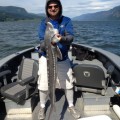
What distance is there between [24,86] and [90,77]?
1.41 meters

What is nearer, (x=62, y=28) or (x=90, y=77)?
(x=62, y=28)

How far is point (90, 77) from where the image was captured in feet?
15.7

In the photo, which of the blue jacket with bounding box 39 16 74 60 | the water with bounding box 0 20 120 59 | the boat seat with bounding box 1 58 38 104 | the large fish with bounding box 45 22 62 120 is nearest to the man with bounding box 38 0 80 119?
the blue jacket with bounding box 39 16 74 60

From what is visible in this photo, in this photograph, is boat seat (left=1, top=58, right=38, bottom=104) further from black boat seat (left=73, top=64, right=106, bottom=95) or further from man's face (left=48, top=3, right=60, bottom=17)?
man's face (left=48, top=3, right=60, bottom=17)

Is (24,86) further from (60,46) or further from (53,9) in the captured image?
(53,9)

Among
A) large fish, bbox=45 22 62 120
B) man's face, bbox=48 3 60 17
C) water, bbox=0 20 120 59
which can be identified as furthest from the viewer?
water, bbox=0 20 120 59

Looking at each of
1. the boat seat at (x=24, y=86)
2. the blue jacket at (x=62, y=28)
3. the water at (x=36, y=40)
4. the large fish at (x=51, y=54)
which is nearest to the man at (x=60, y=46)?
the blue jacket at (x=62, y=28)

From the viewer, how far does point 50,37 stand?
3424mm

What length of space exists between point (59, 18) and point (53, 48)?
0.74 meters

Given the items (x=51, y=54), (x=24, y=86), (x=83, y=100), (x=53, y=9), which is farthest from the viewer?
(x=24, y=86)

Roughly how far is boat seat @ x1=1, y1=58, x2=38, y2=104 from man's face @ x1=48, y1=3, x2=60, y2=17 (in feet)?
4.45

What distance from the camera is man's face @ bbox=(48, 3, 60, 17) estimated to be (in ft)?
12.9

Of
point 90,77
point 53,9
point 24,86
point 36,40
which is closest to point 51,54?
point 53,9

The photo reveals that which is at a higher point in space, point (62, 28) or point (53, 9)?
point (53, 9)
